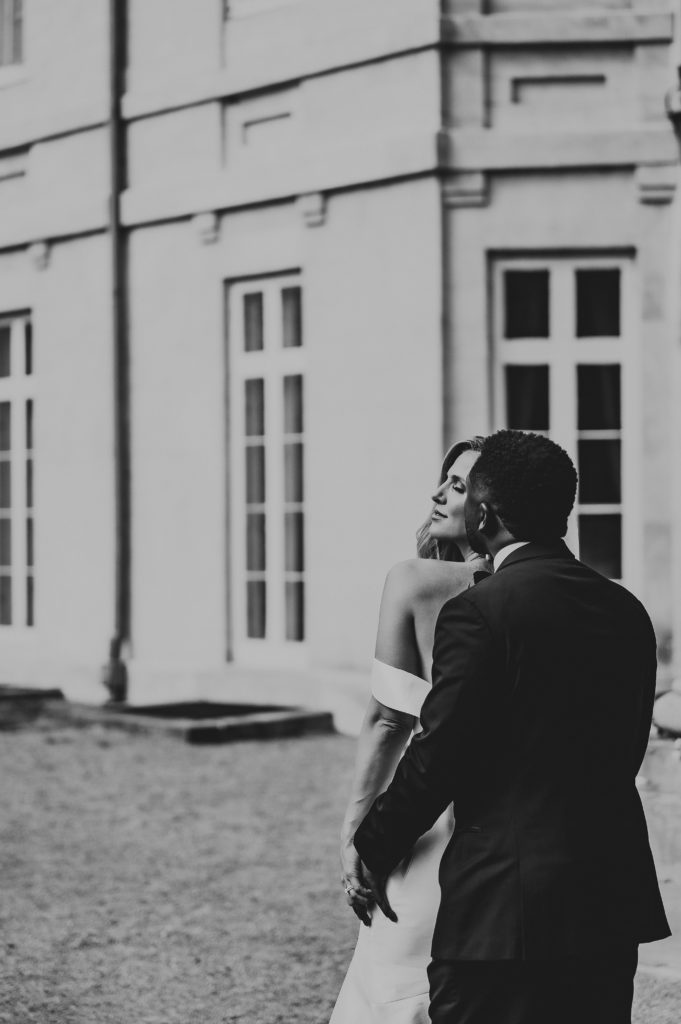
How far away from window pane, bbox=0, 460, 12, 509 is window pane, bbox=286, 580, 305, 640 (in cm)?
315

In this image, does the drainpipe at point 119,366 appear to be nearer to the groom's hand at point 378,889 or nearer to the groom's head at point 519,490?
the groom's hand at point 378,889

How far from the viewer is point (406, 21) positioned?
981cm

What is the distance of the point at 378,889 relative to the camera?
2895 mm

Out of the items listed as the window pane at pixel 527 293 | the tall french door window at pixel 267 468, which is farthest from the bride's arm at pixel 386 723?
the tall french door window at pixel 267 468

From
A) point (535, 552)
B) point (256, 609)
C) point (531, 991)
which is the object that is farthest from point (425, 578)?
point (256, 609)

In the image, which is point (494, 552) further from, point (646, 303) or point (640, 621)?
point (646, 303)

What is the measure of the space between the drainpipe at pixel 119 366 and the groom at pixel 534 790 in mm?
9093

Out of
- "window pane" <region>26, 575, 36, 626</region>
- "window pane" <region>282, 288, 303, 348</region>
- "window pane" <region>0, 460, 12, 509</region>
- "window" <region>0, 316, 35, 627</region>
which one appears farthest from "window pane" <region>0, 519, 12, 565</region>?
"window pane" <region>282, 288, 303, 348</region>

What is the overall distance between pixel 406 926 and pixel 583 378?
287 inches

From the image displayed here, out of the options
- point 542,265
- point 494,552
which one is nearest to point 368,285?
point 542,265

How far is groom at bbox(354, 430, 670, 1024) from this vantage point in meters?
2.48

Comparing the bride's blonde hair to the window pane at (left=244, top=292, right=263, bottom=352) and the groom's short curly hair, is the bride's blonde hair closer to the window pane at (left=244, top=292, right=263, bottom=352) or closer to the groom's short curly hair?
the groom's short curly hair

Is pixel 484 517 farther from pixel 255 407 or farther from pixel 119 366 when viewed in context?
pixel 119 366

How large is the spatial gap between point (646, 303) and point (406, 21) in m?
2.32
